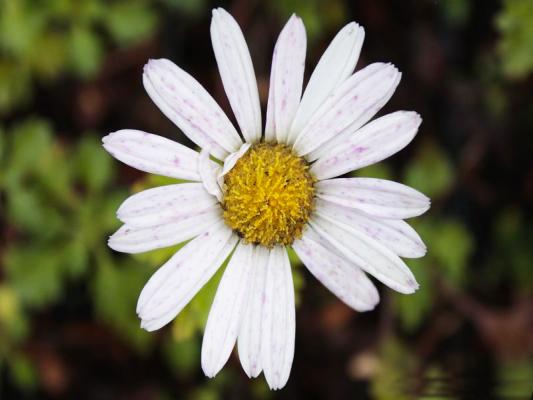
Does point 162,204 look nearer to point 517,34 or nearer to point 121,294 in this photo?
point 121,294

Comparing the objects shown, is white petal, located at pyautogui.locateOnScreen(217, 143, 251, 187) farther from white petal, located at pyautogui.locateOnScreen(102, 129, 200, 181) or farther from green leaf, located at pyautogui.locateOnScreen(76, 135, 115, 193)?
green leaf, located at pyautogui.locateOnScreen(76, 135, 115, 193)

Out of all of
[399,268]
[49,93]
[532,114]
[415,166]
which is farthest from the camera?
[49,93]

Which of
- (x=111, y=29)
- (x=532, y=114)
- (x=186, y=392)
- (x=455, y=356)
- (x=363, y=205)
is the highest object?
(x=111, y=29)

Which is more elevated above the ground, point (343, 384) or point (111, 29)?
point (111, 29)

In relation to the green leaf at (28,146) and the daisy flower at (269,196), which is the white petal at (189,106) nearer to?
the daisy flower at (269,196)

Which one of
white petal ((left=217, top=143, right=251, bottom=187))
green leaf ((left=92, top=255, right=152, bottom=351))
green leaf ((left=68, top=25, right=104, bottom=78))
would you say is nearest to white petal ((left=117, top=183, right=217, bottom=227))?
white petal ((left=217, top=143, right=251, bottom=187))

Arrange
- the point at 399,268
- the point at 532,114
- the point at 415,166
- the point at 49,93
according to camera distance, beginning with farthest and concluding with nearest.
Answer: the point at 49,93 < the point at 532,114 < the point at 415,166 < the point at 399,268

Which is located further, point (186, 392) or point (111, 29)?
point (186, 392)

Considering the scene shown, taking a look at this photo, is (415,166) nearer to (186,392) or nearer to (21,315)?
(186,392)

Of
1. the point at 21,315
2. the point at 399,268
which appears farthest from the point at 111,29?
the point at 399,268
